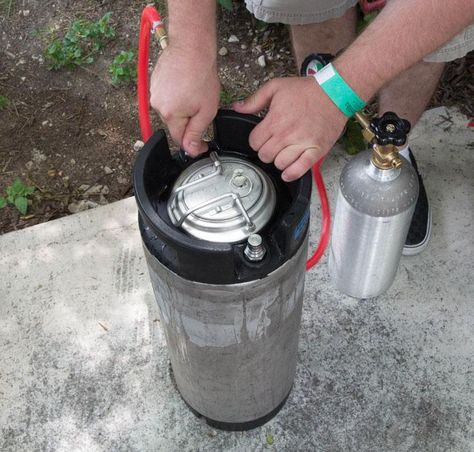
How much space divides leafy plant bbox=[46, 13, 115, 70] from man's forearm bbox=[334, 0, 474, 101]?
6.04ft

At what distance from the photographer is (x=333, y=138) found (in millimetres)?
1175

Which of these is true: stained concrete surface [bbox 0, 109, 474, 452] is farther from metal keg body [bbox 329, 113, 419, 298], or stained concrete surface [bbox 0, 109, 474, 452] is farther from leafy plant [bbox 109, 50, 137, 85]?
leafy plant [bbox 109, 50, 137, 85]

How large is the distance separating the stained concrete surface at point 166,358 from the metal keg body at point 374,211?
125 millimetres

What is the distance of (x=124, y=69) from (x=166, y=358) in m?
1.41

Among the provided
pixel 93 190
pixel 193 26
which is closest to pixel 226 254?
pixel 193 26

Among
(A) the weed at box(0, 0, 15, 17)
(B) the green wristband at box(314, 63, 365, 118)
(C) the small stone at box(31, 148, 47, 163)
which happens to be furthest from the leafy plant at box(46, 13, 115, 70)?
(B) the green wristband at box(314, 63, 365, 118)

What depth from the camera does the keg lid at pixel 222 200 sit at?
3.48ft

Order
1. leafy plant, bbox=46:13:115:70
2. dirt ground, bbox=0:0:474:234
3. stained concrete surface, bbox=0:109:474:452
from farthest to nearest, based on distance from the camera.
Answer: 1. leafy plant, bbox=46:13:115:70
2. dirt ground, bbox=0:0:474:234
3. stained concrete surface, bbox=0:109:474:452

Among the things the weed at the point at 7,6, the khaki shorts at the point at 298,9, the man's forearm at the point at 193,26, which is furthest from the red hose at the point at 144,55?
the weed at the point at 7,6

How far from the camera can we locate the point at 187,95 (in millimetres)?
1140

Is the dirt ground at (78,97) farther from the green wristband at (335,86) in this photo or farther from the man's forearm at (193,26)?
the green wristband at (335,86)

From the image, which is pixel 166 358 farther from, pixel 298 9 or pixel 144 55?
pixel 298 9

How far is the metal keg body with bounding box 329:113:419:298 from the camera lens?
52.5 inches

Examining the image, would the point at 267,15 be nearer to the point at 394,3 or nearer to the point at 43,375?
the point at 394,3
